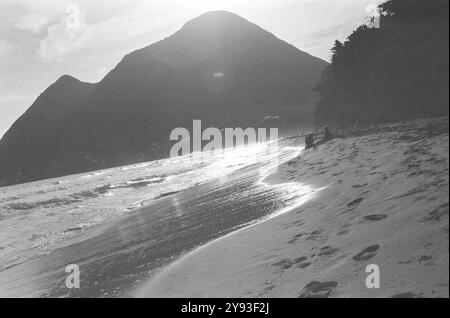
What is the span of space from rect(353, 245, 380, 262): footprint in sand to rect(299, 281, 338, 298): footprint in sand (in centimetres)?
51

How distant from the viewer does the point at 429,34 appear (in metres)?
4.16

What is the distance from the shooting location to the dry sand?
3965 mm

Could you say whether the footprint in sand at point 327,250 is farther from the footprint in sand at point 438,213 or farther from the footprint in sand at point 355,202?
the footprint in sand at point 355,202

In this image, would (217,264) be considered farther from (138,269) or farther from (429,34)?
(429,34)

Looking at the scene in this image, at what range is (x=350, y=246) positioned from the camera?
16.6 ft

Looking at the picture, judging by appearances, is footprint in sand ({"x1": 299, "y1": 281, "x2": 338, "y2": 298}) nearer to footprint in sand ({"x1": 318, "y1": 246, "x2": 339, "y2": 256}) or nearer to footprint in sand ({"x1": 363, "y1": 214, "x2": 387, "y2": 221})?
footprint in sand ({"x1": 318, "y1": 246, "x2": 339, "y2": 256})

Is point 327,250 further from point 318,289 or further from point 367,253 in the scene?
point 318,289

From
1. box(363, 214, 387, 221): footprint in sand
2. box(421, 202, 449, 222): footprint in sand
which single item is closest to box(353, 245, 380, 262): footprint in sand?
box(421, 202, 449, 222): footprint in sand

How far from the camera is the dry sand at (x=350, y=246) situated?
13.0 feet

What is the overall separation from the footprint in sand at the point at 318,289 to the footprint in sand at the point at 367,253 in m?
0.51

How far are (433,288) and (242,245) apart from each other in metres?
3.92

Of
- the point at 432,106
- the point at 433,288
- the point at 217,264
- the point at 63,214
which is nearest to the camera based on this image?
the point at 433,288
